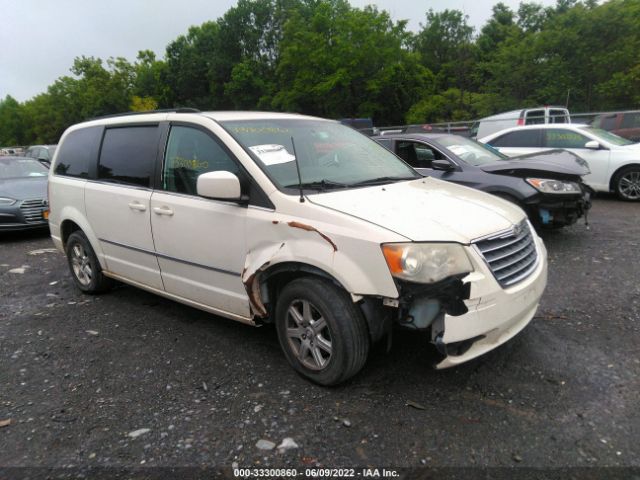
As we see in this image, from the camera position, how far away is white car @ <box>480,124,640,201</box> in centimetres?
884

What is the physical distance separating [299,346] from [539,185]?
4.19 m

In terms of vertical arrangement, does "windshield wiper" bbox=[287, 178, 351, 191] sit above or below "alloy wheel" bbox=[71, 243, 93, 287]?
above

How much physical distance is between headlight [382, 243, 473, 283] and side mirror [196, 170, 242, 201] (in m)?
1.09

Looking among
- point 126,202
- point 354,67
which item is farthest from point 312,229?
point 354,67

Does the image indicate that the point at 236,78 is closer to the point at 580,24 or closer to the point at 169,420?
the point at 580,24

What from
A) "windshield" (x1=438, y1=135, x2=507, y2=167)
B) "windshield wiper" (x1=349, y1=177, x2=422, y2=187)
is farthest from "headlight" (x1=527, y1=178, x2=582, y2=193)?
"windshield wiper" (x1=349, y1=177, x2=422, y2=187)

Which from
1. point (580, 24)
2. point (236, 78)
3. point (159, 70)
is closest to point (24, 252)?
point (580, 24)

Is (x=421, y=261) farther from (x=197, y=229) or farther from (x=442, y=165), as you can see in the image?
(x=442, y=165)

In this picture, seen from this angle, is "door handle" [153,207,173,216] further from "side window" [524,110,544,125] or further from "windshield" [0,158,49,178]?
"side window" [524,110,544,125]

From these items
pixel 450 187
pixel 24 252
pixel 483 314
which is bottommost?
pixel 24 252

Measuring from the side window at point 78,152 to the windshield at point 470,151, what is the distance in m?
4.51

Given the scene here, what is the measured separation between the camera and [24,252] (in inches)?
294

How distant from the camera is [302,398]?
2930 mm

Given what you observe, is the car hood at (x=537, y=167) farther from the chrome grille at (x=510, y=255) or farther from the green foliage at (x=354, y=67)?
the green foliage at (x=354, y=67)
